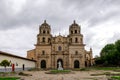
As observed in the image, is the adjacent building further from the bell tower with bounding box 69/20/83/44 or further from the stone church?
the bell tower with bounding box 69/20/83/44

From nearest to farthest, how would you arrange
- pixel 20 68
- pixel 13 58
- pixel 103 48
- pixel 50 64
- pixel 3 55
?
1. pixel 3 55
2. pixel 13 58
3. pixel 20 68
4. pixel 50 64
5. pixel 103 48

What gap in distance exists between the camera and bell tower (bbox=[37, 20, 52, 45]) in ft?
239

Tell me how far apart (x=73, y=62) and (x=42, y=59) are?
373 inches

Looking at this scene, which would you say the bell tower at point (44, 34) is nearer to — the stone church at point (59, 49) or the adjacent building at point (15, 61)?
the stone church at point (59, 49)

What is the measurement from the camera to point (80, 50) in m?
72.5

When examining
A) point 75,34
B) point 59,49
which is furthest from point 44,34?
point 75,34

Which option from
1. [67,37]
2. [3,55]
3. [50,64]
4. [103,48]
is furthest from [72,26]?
[3,55]

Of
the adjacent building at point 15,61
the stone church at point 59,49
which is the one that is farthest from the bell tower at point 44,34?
the adjacent building at point 15,61

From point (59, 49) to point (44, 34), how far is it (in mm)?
6586

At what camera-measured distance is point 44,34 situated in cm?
7269

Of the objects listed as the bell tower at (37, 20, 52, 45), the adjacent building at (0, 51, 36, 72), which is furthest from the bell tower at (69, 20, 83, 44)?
the adjacent building at (0, 51, 36, 72)

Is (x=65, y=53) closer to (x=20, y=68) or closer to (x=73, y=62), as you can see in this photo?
(x=73, y=62)

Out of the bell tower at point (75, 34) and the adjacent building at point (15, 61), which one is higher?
the bell tower at point (75, 34)

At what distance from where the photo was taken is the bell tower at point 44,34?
72.8m
